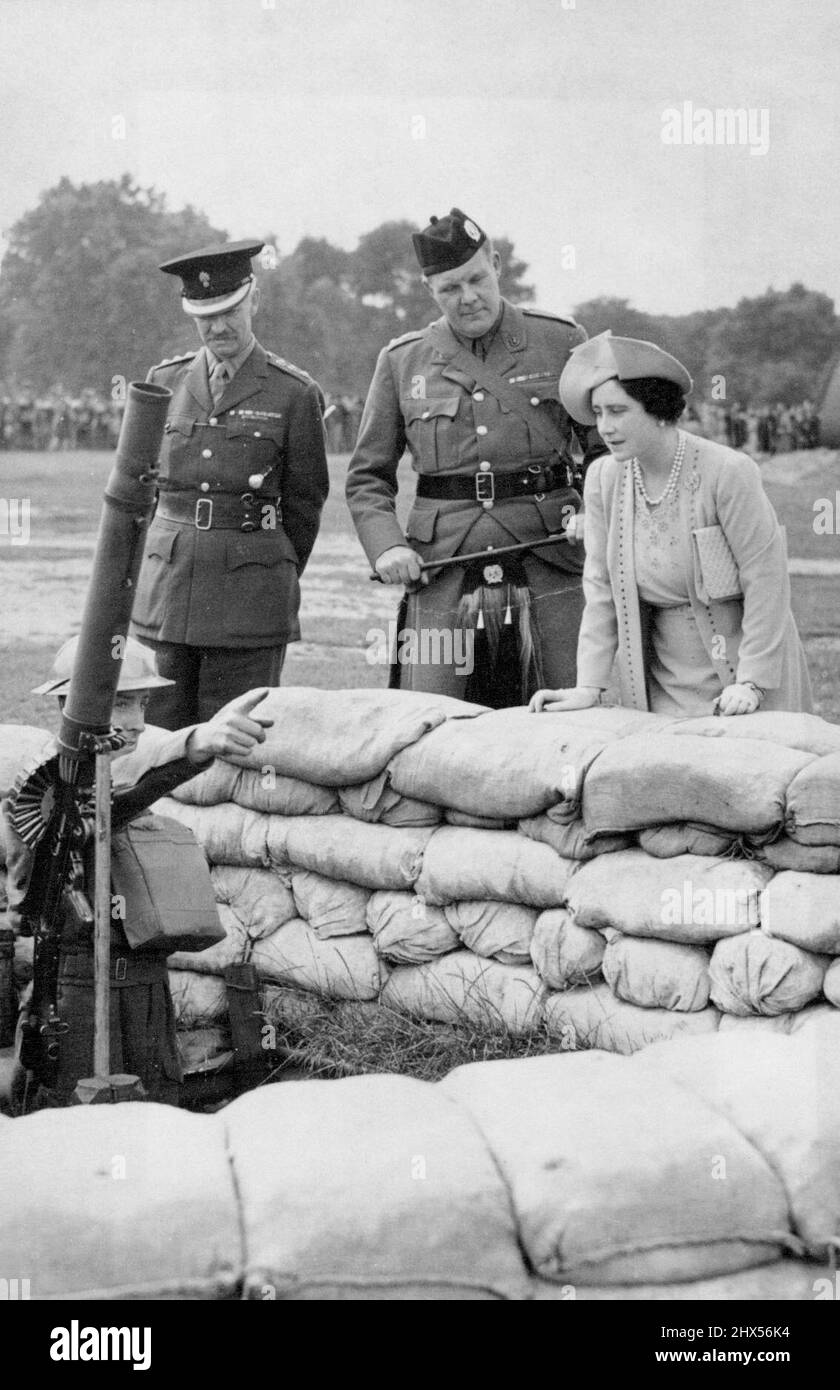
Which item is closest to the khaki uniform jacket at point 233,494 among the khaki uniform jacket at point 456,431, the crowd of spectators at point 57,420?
the khaki uniform jacket at point 456,431

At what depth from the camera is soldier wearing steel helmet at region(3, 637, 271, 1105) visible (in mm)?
4098

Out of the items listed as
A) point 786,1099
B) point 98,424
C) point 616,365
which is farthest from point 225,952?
point 98,424

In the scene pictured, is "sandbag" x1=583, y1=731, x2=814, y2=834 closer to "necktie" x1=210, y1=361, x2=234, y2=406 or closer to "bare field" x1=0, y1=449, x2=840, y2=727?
"necktie" x1=210, y1=361, x2=234, y2=406

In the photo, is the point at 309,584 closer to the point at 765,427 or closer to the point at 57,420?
the point at 57,420

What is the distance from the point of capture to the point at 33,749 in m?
5.29

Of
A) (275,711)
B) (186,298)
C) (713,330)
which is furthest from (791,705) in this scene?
(713,330)

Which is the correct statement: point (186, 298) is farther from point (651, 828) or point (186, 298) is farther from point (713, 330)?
point (713, 330)

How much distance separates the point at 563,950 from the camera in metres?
4.19

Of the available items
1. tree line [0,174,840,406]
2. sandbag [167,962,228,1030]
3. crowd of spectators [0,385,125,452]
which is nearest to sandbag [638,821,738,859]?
sandbag [167,962,228,1030]

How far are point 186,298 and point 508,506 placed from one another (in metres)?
1.09

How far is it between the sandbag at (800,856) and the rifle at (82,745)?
4.63 feet

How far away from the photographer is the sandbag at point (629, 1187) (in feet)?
8.25

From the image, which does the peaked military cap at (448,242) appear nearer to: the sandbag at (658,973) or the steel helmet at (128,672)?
the steel helmet at (128,672)

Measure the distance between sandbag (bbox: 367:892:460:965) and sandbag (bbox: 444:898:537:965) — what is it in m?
0.05
